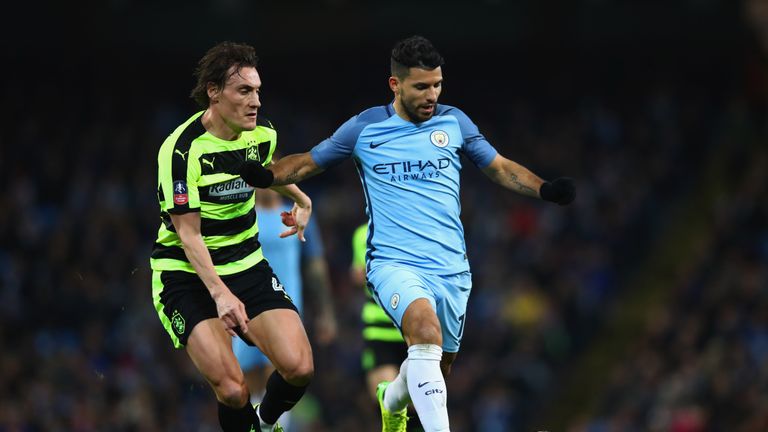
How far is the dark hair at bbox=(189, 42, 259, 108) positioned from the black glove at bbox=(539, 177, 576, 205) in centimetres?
194

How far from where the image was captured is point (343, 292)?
60.5ft

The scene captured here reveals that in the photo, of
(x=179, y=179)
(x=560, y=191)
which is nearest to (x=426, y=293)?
(x=560, y=191)

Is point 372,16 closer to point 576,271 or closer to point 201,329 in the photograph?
point 576,271

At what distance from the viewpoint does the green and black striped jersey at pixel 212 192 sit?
725 centimetres

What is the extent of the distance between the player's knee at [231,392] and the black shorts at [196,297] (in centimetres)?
36

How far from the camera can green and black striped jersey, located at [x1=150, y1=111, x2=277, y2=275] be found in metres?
7.25

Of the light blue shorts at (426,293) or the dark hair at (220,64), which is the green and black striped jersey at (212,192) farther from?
the light blue shorts at (426,293)

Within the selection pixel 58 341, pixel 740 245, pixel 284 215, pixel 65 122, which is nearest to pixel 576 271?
pixel 740 245

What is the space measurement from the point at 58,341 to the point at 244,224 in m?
10.6

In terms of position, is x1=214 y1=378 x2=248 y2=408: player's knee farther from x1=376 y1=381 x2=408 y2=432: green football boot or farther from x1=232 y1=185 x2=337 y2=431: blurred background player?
x1=232 y1=185 x2=337 y2=431: blurred background player

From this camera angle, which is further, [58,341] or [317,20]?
[317,20]

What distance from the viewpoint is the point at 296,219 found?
26.1 feet

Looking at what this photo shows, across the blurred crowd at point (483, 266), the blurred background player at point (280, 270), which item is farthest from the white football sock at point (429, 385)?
the blurred crowd at point (483, 266)

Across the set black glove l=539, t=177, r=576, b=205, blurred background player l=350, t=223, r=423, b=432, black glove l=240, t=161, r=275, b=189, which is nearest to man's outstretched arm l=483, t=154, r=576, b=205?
black glove l=539, t=177, r=576, b=205
